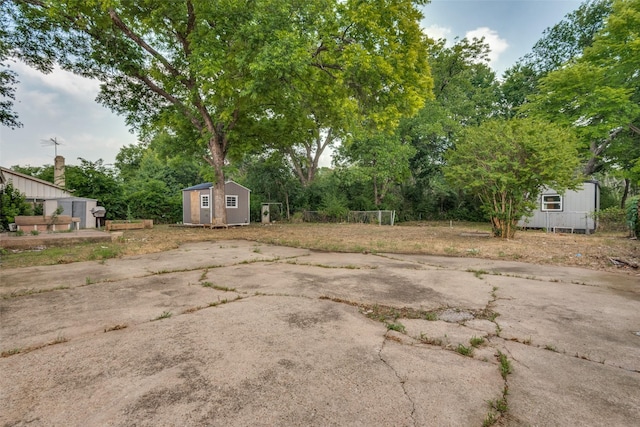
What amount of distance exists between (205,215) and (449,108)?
16446 millimetres

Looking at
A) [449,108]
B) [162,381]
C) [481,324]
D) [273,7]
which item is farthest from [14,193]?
[449,108]

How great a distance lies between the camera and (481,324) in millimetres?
2332

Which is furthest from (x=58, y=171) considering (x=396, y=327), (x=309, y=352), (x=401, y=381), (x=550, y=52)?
(x=550, y=52)

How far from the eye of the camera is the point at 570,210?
14.1m

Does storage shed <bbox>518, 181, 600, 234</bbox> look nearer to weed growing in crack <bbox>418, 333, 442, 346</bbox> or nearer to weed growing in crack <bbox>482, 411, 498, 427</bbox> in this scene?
weed growing in crack <bbox>418, 333, 442, 346</bbox>

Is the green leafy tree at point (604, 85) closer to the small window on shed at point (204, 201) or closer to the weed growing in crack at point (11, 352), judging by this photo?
the small window on shed at point (204, 201)

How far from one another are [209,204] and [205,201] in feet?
1.27

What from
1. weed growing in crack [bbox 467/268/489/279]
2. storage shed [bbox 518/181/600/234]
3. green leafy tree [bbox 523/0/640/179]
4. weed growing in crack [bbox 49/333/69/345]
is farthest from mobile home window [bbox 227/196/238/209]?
green leafy tree [bbox 523/0/640/179]

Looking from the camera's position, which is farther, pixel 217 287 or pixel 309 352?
pixel 217 287

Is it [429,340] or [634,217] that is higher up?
[634,217]

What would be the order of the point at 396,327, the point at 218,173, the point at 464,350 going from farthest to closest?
the point at 218,173
the point at 396,327
the point at 464,350

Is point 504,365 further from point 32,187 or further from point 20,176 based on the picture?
point 32,187

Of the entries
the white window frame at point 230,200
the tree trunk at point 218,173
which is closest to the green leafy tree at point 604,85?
the tree trunk at point 218,173

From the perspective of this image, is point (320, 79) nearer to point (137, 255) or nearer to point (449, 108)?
point (137, 255)
